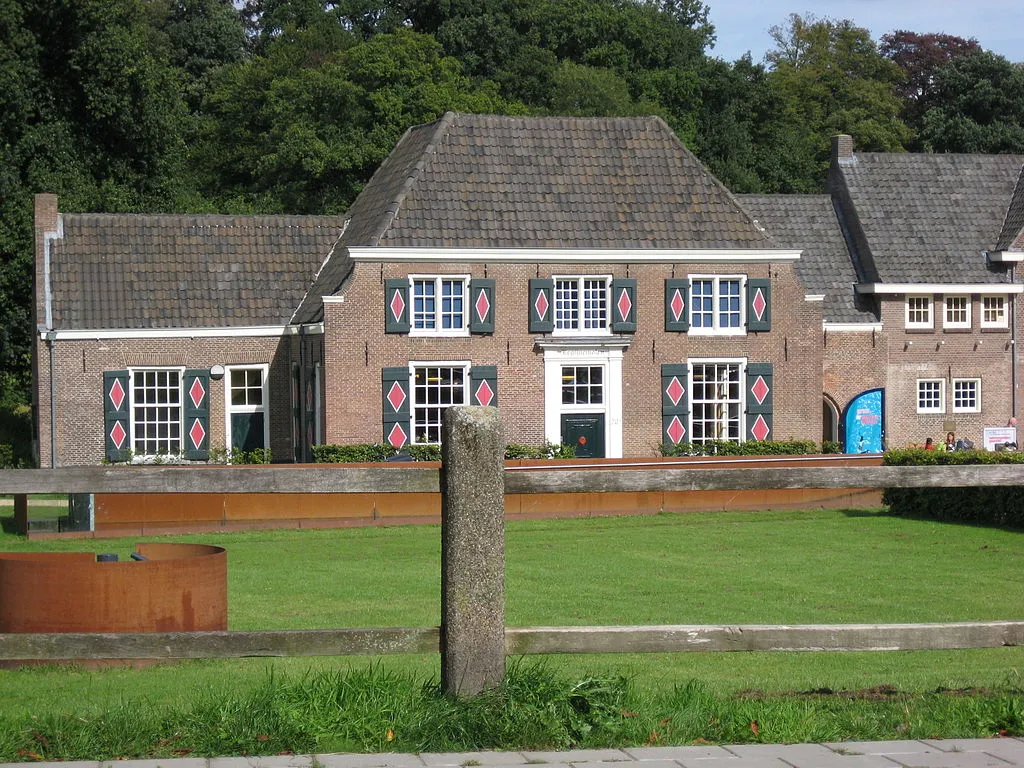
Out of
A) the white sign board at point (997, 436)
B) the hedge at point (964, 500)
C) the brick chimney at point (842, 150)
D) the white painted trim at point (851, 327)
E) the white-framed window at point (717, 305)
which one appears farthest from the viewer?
the brick chimney at point (842, 150)

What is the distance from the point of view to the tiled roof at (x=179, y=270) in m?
30.7

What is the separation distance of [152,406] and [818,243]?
61.2ft

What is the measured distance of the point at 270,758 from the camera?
5.11 m

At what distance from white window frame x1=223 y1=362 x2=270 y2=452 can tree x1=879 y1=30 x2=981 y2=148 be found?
45199 mm

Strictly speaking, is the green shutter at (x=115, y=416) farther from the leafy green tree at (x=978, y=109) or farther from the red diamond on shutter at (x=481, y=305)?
the leafy green tree at (x=978, y=109)

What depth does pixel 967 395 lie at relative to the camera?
37156 mm

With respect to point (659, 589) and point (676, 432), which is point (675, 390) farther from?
point (659, 589)

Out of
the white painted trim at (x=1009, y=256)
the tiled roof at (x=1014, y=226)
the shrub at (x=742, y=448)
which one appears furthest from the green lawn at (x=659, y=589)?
the tiled roof at (x=1014, y=226)

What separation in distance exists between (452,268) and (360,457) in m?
4.59

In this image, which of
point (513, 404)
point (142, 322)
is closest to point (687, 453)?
point (513, 404)

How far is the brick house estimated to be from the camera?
96.6 ft

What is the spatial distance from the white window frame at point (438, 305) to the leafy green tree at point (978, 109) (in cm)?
3687

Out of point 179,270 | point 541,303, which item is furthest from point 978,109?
point 179,270

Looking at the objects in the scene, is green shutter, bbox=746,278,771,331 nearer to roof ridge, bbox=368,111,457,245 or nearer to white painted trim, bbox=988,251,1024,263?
roof ridge, bbox=368,111,457,245
